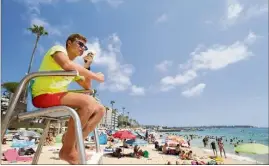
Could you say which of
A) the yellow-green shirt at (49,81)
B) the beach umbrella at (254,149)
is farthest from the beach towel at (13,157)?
the beach umbrella at (254,149)

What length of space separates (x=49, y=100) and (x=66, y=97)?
128 millimetres

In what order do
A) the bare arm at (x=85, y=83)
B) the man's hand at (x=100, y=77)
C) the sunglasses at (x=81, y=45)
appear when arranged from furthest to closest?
the bare arm at (x=85, y=83) < the sunglasses at (x=81, y=45) < the man's hand at (x=100, y=77)

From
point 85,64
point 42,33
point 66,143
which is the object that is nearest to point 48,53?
point 85,64

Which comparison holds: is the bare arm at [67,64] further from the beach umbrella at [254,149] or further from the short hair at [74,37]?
the beach umbrella at [254,149]

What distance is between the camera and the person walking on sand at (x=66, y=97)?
5.61ft

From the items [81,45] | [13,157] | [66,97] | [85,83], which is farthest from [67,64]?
[13,157]

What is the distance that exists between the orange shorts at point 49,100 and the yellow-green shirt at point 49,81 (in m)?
0.04

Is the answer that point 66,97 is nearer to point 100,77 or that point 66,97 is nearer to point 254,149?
point 100,77

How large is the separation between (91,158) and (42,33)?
55632 millimetres

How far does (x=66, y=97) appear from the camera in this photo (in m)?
1.71

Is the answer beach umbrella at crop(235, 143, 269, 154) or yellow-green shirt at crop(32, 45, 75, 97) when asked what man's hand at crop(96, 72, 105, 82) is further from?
beach umbrella at crop(235, 143, 269, 154)

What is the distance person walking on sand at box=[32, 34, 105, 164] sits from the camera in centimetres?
171

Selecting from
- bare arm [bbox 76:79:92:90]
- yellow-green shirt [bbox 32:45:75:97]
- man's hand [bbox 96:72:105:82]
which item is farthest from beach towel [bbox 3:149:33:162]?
man's hand [bbox 96:72:105:82]

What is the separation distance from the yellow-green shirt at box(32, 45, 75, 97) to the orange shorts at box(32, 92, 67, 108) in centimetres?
4
